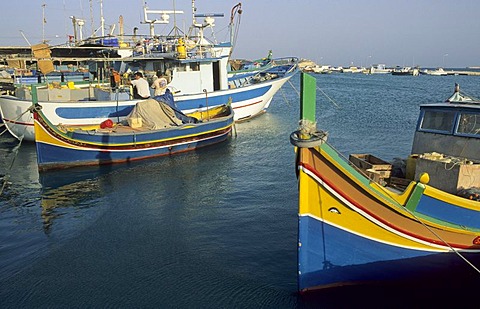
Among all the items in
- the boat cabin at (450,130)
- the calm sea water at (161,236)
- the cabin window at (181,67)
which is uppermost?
the cabin window at (181,67)

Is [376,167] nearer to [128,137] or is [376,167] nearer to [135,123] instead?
[128,137]

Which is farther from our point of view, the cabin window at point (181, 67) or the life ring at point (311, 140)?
the cabin window at point (181, 67)

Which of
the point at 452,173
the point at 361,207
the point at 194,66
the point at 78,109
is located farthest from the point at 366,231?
the point at 194,66

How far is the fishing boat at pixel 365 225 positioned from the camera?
618 centimetres

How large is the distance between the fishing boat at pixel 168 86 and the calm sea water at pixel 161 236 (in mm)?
2683

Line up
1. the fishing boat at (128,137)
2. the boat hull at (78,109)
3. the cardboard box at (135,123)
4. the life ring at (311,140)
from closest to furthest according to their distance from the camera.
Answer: the life ring at (311,140), the fishing boat at (128,137), the cardboard box at (135,123), the boat hull at (78,109)

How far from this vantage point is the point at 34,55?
22.4m

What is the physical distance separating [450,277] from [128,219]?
7501 mm

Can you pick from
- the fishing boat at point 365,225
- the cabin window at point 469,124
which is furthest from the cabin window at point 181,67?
the fishing boat at point 365,225

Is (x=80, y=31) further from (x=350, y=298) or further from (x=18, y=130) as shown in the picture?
(x=350, y=298)

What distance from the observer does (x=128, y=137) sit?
16.7 m

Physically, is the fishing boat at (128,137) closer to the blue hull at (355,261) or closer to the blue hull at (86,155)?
the blue hull at (86,155)

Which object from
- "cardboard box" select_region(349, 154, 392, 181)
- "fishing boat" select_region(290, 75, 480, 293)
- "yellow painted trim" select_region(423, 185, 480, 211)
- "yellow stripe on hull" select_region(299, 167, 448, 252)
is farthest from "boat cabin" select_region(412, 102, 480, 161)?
"yellow stripe on hull" select_region(299, 167, 448, 252)

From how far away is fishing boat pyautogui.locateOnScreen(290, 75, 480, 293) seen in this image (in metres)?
6.18
